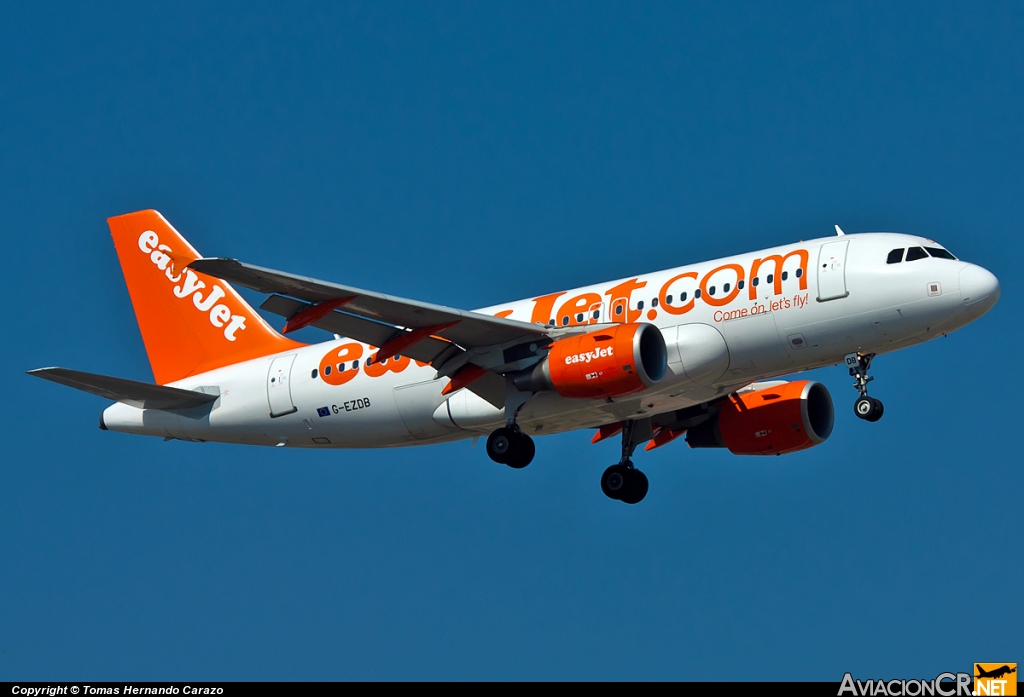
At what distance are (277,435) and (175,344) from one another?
5.33m

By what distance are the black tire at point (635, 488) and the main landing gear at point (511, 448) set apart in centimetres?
443

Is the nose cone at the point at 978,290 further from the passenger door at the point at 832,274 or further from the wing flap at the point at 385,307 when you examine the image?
the wing flap at the point at 385,307

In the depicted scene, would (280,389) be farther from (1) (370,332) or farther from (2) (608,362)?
(2) (608,362)

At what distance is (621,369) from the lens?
113ft

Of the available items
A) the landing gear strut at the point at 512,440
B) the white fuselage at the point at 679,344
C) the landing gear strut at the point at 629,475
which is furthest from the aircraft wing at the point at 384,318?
the landing gear strut at the point at 629,475

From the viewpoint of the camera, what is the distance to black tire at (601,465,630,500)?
40.8 meters

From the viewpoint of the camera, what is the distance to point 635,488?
134 ft

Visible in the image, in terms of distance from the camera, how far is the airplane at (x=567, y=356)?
113 feet

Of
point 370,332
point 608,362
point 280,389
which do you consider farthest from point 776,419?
point 280,389

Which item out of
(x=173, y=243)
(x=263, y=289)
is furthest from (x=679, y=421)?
(x=173, y=243)

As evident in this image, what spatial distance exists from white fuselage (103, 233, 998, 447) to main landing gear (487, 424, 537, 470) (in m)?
0.53

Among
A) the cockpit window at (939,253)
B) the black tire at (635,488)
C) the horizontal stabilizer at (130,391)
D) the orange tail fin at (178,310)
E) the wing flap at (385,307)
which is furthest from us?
the orange tail fin at (178,310)

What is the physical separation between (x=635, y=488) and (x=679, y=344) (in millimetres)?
6647

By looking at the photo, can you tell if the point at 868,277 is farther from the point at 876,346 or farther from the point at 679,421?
the point at 679,421
